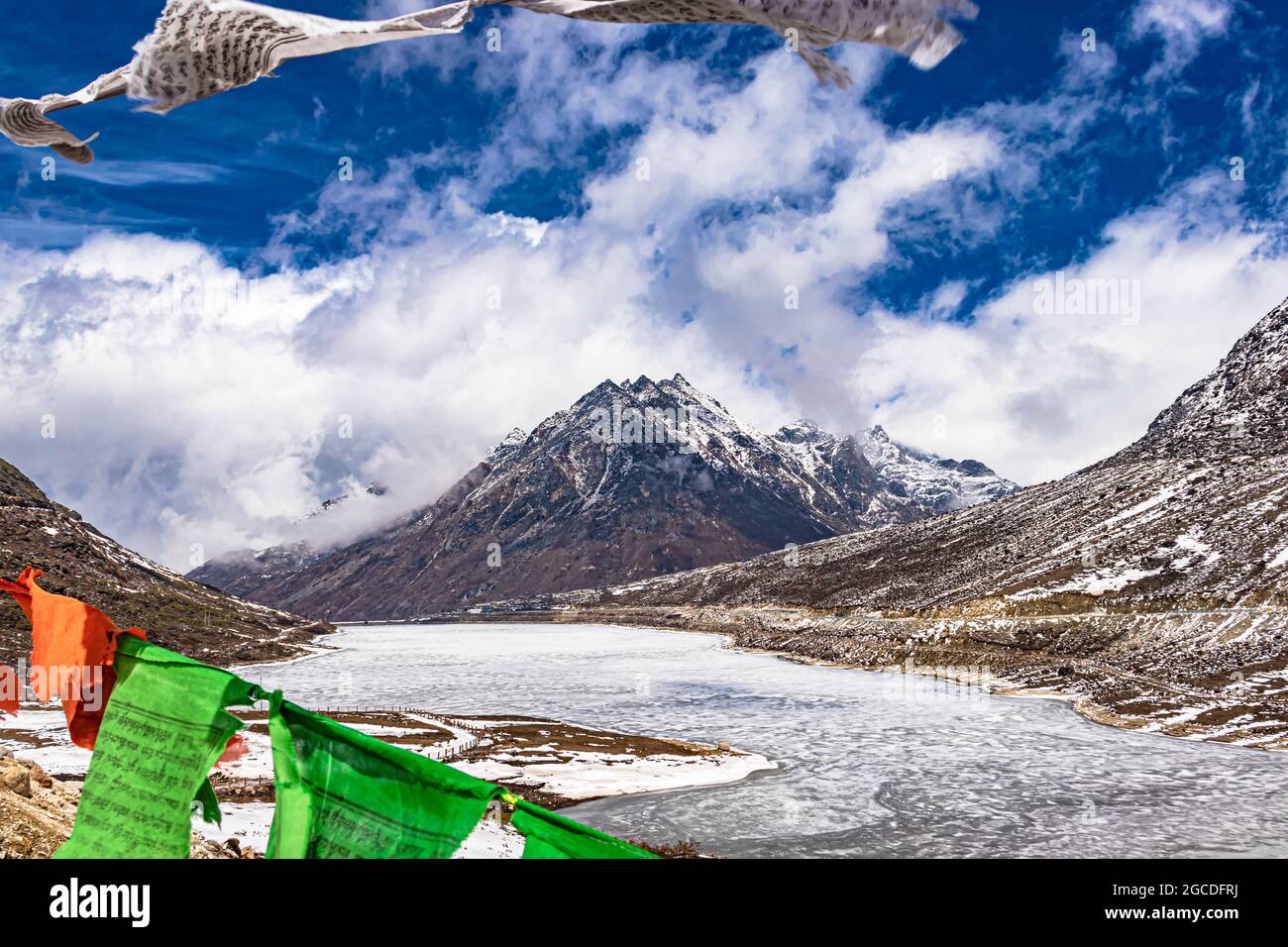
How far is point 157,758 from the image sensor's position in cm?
505

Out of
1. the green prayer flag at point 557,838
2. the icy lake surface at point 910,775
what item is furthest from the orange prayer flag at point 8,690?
the icy lake surface at point 910,775

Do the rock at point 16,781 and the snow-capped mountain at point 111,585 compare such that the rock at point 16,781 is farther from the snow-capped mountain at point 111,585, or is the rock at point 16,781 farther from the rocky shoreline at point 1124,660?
the snow-capped mountain at point 111,585

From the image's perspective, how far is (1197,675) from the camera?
5194 cm

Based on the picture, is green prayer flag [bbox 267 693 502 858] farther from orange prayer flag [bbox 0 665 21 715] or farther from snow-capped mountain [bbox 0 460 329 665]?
snow-capped mountain [bbox 0 460 329 665]

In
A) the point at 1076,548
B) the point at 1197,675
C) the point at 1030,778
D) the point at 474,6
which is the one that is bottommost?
the point at 1030,778

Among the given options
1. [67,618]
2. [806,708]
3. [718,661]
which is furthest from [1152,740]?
[718,661]

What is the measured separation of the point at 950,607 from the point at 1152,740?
48.5 m

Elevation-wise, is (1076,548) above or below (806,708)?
above
